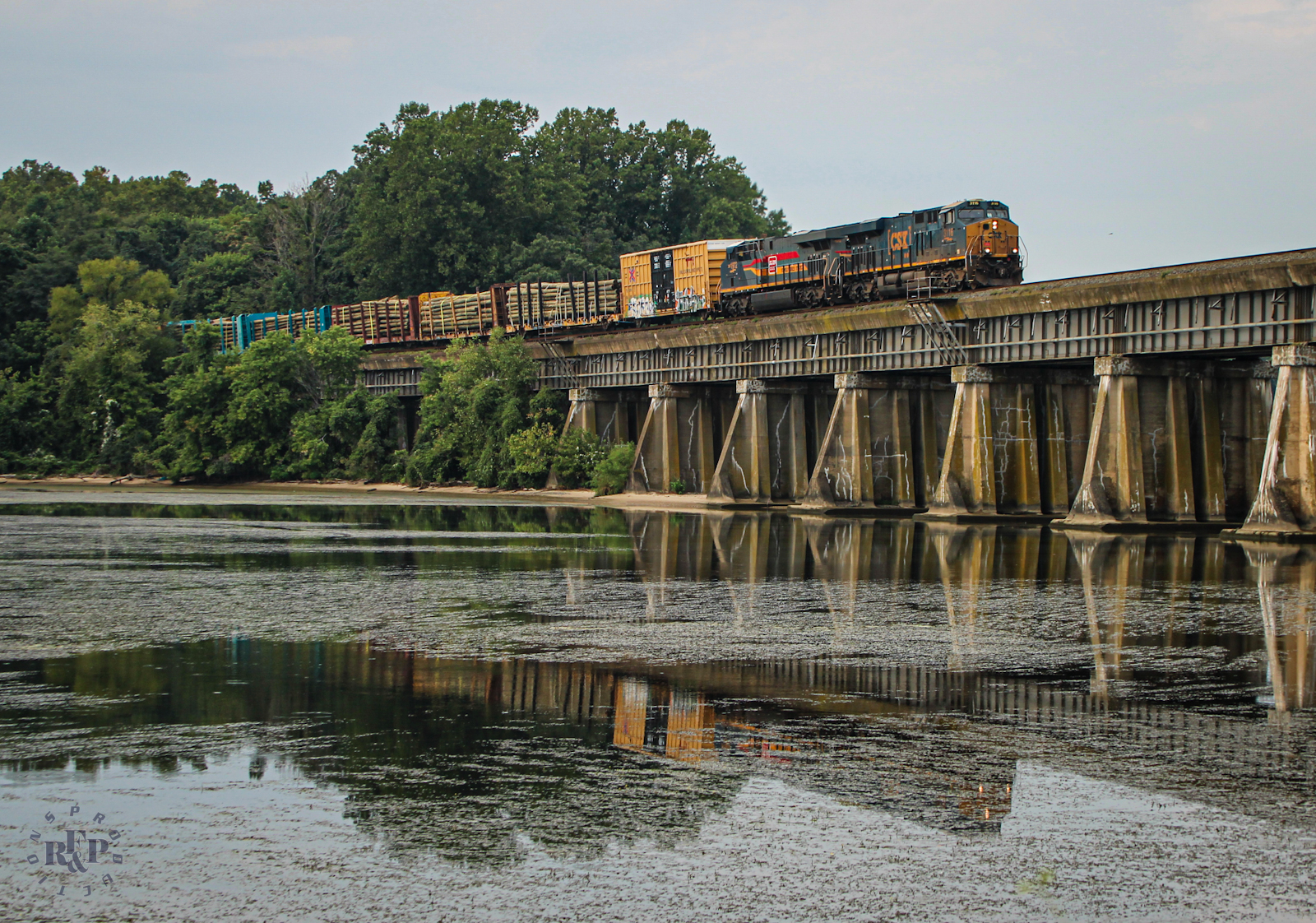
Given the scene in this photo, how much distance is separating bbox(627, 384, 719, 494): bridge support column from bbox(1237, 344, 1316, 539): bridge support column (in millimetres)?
27590

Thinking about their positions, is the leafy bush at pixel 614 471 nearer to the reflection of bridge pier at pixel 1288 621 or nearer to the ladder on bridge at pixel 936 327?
the ladder on bridge at pixel 936 327

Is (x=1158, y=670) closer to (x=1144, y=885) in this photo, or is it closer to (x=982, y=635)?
(x=982, y=635)

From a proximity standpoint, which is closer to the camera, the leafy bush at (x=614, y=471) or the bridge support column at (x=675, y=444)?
the bridge support column at (x=675, y=444)

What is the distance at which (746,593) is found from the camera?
22844 mm

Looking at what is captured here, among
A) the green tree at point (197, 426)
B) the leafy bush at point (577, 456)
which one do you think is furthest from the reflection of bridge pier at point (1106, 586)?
the green tree at point (197, 426)

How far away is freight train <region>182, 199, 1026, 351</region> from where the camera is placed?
1682 inches

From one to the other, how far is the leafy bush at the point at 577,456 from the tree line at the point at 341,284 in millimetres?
135

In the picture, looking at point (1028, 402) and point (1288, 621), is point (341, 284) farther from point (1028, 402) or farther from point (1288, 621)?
point (1288, 621)

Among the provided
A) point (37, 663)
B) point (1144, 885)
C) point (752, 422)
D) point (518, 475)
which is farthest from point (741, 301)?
point (1144, 885)

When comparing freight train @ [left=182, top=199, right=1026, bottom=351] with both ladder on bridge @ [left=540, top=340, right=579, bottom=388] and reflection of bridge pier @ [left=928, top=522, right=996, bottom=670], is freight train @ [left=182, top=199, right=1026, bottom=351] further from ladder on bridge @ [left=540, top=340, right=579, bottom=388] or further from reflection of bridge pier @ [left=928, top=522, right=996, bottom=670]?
reflection of bridge pier @ [left=928, top=522, right=996, bottom=670]

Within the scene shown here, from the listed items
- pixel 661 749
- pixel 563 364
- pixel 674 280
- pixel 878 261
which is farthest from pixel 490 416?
pixel 661 749

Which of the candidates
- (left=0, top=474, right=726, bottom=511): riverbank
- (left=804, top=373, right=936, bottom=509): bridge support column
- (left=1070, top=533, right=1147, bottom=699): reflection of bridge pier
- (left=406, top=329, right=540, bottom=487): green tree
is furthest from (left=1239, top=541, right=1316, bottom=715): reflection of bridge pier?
(left=406, top=329, right=540, bottom=487): green tree

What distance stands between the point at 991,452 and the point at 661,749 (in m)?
32.4

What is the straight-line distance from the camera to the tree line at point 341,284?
69750 mm
